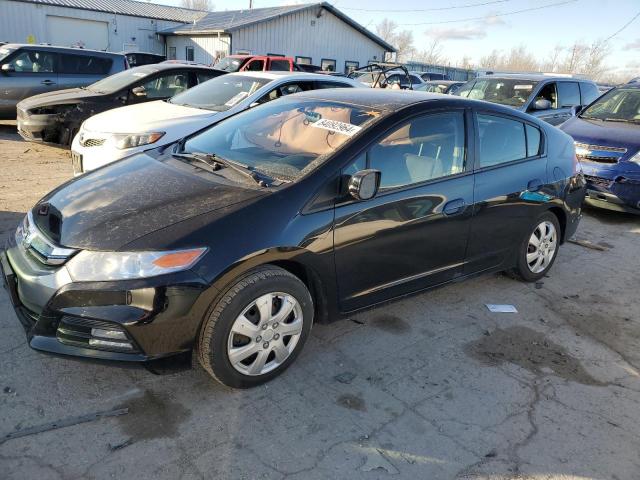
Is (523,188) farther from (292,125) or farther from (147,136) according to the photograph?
(147,136)

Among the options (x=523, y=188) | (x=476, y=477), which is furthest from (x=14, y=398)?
(x=523, y=188)

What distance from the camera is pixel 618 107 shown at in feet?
26.3

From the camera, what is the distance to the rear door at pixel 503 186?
3842mm

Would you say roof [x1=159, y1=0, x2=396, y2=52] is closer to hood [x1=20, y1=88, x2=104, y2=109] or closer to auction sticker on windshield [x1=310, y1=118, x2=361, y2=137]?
hood [x1=20, y1=88, x2=104, y2=109]

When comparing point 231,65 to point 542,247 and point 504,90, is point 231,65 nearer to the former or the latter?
point 504,90

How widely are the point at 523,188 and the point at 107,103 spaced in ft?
21.9

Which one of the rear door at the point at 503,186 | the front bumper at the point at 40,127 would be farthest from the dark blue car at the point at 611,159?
the front bumper at the point at 40,127

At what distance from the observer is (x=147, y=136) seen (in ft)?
19.7

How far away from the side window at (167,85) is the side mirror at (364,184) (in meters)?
6.66

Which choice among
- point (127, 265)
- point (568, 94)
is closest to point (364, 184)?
point (127, 265)

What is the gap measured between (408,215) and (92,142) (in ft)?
14.3

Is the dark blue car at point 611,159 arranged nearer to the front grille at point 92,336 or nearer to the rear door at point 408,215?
the rear door at point 408,215

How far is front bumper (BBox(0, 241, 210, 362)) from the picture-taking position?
8.14 feet

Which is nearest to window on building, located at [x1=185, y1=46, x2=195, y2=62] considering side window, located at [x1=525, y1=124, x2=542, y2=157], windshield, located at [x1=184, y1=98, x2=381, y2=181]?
windshield, located at [x1=184, y1=98, x2=381, y2=181]
